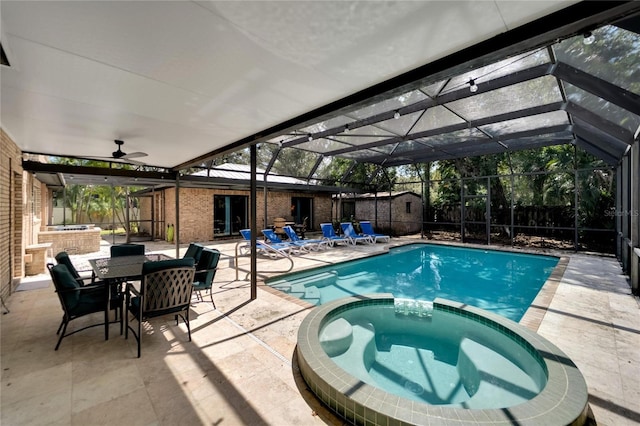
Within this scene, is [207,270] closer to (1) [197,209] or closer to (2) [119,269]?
(2) [119,269]

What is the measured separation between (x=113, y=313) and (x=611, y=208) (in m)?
15.8

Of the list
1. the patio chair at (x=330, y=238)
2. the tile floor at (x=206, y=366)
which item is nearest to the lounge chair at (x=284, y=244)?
the patio chair at (x=330, y=238)

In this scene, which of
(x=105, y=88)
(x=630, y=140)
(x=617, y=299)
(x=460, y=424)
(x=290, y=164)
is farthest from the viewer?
(x=290, y=164)

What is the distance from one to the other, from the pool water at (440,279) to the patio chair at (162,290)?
260 centimetres

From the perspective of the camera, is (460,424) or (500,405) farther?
(500,405)

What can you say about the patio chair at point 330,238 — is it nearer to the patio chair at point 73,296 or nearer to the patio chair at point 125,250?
the patio chair at point 125,250

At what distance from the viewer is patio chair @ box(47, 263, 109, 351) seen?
3.08 m

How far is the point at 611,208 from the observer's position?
10.3m

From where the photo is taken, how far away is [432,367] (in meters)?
3.25

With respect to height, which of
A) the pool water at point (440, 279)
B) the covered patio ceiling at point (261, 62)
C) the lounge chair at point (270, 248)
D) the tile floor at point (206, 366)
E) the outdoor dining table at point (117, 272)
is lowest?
the pool water at point (440, 279)

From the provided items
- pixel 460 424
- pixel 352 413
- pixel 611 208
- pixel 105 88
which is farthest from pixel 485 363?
pixel 611 208

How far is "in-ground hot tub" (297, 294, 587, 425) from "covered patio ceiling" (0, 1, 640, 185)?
2577 mm

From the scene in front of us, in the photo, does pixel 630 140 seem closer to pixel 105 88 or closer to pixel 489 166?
pixel 105 88

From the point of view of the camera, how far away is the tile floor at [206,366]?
214 centimetres
